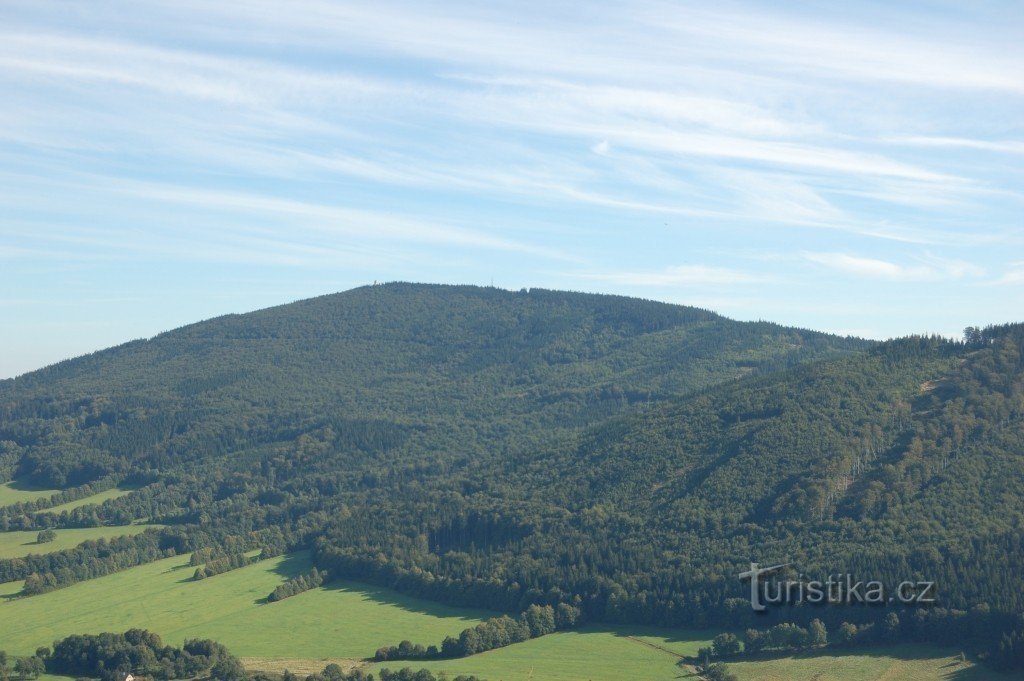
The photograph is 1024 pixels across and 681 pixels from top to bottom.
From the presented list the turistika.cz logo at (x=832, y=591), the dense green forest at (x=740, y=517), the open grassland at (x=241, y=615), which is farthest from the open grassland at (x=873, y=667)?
the open grassland at (x=241, y=615)

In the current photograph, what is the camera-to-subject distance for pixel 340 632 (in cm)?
12812

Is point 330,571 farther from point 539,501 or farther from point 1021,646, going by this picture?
point 1021,646

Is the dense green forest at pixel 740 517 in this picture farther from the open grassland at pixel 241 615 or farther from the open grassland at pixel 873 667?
the open grassland at pixel 241 615

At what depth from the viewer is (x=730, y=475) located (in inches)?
6112

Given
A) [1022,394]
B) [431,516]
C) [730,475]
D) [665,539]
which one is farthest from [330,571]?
[1022,394]

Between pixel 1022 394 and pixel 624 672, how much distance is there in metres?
84.3

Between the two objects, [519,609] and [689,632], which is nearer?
[689,632]

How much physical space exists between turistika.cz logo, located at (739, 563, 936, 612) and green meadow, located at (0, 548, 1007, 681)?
748 centimetres

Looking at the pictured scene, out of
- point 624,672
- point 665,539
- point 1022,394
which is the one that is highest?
point 1022,394

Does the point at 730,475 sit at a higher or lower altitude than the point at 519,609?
higher

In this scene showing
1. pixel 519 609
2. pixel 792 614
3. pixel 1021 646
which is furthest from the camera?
pixel 519 609

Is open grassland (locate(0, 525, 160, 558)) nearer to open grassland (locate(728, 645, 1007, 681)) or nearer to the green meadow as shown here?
the green meadow

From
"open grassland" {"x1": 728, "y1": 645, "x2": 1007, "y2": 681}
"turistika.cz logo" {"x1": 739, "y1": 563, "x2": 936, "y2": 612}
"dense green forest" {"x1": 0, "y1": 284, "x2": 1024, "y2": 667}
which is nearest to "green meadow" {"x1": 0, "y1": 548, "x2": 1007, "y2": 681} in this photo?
"open grassland" {"x1": 728, "y1": 645, "x2": 1007, "y2": 681}

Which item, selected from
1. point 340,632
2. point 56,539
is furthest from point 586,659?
point 56,539
